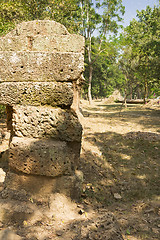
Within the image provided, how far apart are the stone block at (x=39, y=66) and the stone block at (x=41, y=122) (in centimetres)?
48

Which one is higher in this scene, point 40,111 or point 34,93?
point 34,93

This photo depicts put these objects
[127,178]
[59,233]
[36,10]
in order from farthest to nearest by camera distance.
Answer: [36,10] < [127,178] < [59,233]

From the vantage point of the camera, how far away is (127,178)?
4.81m

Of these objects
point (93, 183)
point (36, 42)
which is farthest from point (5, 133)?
point (36, 42)

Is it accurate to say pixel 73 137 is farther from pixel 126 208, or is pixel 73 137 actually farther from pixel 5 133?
pixel 5 133

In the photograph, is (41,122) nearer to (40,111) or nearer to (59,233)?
(40,111)

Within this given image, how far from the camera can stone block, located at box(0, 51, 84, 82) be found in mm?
2896

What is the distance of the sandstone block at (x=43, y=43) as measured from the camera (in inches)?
123

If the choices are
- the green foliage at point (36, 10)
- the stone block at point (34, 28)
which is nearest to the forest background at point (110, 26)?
the green foliage at point (36, 10)

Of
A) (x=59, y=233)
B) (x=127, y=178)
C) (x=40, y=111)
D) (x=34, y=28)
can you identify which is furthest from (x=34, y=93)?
(x=127, y=178)

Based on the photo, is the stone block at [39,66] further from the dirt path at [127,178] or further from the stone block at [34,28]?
the dirt path at [127,178]

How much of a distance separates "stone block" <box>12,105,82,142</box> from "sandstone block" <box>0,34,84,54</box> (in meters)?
1.03

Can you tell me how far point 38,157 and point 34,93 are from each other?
101cm

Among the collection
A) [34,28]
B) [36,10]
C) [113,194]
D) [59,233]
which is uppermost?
[36,10]
